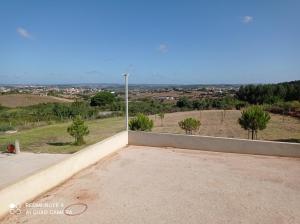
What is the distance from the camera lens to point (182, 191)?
19.2 ft

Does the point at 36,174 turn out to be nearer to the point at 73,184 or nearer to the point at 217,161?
the point at 73,184

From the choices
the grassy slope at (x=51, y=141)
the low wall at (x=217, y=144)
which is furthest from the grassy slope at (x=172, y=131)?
the low wall at (x=217, y=144)

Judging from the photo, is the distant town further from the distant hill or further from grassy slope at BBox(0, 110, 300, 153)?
grassy slope at BBox(0, 110, 300, 153)

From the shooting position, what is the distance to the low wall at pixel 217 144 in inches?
318

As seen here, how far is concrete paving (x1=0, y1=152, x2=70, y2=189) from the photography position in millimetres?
11456

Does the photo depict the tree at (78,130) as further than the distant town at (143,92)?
No

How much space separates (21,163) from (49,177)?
28.2 feet

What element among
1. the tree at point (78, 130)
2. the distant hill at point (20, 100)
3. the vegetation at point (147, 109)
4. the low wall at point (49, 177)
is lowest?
the vegetation at point (147, 109)

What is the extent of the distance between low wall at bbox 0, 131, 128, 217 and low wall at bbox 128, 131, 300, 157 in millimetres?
1437

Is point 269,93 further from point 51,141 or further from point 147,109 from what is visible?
point 51,141

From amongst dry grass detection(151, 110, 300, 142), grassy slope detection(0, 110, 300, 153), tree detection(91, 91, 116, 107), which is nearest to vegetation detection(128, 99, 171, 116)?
tree detection(91, 91, 116, 107)

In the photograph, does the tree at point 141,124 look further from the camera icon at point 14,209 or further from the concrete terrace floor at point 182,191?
the camera icon at point 14,209

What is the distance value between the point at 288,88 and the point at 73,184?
50.3 m

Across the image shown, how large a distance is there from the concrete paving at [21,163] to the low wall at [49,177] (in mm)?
3357
